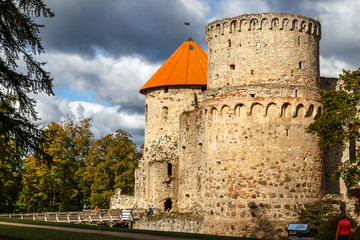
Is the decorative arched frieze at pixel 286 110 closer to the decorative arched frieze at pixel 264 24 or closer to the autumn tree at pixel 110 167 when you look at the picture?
the decorative arched frieze at pixel 264 24

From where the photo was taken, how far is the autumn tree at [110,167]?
1897 inches

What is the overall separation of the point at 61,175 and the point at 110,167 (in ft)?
14.9

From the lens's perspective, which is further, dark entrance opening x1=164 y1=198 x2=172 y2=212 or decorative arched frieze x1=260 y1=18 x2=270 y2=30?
dark entrance opening x1=164 y1=198 x2=172 y2=212

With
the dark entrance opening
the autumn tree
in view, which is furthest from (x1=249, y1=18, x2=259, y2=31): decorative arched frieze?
the autumn tree

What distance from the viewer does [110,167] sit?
48688mm

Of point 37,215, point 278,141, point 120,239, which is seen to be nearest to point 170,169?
point 37,215

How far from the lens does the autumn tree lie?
4819cm

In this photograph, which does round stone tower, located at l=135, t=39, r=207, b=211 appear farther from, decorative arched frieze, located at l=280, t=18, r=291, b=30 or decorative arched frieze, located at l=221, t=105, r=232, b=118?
decorative arched frieze, located at l=280, t=18, r=291, b=30

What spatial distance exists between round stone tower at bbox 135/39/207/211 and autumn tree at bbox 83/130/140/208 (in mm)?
9558

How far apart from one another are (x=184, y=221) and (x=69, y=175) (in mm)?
22714

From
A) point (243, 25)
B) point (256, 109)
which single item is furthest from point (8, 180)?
point (243, 25)

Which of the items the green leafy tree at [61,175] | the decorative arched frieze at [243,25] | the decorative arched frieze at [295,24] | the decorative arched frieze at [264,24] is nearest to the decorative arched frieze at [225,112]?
the decorative arched frieze at [243,25]

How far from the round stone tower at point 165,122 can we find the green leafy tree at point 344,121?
1452 cm

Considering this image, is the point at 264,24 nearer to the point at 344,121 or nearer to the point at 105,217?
the point at 344,121
